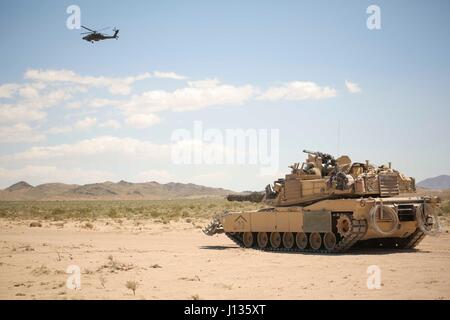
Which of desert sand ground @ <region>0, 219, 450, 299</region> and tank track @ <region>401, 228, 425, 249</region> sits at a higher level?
tank track @ <region>401, 228, 425, 249</region>

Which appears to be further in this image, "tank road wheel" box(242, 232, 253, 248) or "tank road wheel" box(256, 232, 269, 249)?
"tank road wheel" box(242, 232, 253, 248)

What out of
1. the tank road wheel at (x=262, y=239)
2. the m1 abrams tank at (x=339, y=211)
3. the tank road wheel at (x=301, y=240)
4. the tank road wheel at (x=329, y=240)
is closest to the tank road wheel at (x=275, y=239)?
the m1 abrams tank at (x=339, y=211)

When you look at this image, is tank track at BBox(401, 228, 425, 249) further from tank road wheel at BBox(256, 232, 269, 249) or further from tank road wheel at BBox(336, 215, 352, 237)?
tank road wheel at BBox(256, 232, 269, 249)

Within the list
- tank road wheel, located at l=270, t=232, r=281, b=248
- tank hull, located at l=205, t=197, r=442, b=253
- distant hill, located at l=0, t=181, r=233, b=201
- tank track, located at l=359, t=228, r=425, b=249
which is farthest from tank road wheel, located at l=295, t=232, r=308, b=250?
distant hill, located at l=0, t=181, r=233, b=201

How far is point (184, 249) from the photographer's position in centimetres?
2391

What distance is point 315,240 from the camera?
71.8 ft

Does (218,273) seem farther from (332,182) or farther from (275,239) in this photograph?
(275,239)

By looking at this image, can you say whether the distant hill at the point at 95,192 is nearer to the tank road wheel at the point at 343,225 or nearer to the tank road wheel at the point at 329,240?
the tank road wheel at the point at 329,240

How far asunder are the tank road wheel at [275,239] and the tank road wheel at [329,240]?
2.38 metres

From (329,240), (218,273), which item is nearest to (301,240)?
(329,240)

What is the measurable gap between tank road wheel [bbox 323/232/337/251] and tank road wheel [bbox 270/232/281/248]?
93.8 inches

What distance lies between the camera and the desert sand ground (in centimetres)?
1265
